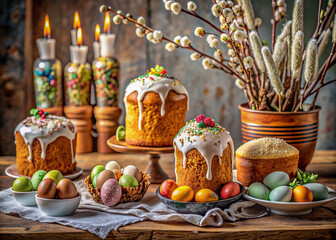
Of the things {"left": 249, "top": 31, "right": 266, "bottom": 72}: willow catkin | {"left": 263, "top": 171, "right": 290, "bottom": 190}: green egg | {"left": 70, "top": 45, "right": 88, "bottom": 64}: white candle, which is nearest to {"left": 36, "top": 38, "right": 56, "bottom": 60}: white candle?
{"left": 70, "top": 45, "right": 88, "bottom": 64}: white candle

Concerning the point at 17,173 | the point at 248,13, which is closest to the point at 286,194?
the point at 248,13

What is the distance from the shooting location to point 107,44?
211cm

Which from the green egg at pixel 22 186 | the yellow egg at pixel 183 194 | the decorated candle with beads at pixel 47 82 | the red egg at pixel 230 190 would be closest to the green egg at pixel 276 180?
A: the red egg at pixel 230 190

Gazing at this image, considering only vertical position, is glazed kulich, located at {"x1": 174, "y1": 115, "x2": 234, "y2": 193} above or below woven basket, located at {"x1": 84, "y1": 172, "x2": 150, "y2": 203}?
above

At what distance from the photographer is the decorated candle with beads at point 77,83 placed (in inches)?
84.4

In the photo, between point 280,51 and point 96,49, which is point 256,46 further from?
point 96,49

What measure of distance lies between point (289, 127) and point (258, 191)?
41 centimetres

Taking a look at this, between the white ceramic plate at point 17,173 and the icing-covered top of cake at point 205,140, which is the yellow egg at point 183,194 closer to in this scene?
the icing-covered top of cake at point 205,140

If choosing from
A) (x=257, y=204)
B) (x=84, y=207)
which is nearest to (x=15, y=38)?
(x=84, y=207)

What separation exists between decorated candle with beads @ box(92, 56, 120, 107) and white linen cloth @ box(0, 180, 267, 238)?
30.3 inches

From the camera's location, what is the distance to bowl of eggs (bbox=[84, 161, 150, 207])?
4.58ft

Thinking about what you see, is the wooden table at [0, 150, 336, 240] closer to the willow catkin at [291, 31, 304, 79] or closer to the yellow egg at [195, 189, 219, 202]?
the yellow egg at [195, 189, 219, 202]

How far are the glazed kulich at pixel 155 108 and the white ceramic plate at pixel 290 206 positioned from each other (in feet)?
1.46

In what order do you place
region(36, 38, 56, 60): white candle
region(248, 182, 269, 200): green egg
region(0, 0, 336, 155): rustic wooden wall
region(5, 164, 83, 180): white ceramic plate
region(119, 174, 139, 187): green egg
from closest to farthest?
region(248, 182, 269, 200): green egg
region(119, 174, 139, 187): green egg
region(5, 164, 83, 180): white ceramic plate
region(36, 38, 56, 60): white candle
region(0, 0, 336, 155): rustic wooden wall
